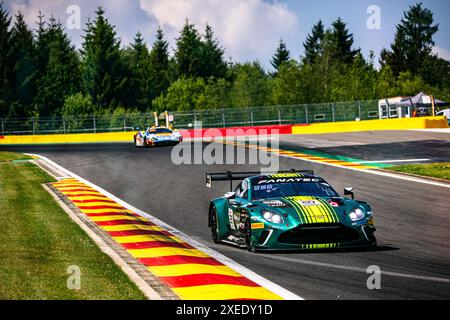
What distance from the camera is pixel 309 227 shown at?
12039mm

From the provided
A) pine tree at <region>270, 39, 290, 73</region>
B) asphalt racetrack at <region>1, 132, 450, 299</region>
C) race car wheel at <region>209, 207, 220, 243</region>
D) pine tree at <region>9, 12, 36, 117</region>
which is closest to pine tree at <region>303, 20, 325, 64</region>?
pine tree at <region>270, 39, 290, 73</region>

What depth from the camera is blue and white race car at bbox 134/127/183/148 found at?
38.6 m

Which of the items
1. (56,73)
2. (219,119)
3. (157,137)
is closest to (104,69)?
(56,73)

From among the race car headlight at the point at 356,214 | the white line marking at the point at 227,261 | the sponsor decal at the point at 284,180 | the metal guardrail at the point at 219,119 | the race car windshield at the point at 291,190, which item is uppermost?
the metal guardrail at the point at 219,119

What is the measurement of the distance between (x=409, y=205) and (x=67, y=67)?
82730mm

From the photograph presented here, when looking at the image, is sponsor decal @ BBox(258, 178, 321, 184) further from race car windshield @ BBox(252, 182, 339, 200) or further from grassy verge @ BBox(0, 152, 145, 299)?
grassy verge @ BBox(0, 152, 145, 299)

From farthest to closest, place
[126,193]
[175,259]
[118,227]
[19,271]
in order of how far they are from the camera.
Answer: [126,193], [118,227], [175,259], [19,271]

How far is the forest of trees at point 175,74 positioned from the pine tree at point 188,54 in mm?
134

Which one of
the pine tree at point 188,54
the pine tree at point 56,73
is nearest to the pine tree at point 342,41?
the pine tree at point 188,54

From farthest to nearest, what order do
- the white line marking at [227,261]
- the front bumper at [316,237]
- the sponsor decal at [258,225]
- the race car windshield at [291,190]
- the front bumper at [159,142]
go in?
the front bumper at [159,142]
the race car windshield at [291,190]
the sponsor decal at [258,225]
the front bumper at [316,237]
the white line marking at [227,261]

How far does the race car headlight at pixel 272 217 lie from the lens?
Result: 1223 centimetres

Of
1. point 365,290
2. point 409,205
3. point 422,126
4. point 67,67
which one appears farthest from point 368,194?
point 67,67

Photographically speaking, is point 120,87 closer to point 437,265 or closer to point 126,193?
point 126,193

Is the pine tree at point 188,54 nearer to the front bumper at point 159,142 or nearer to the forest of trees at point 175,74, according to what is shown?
the forest of trees at point 175,74
